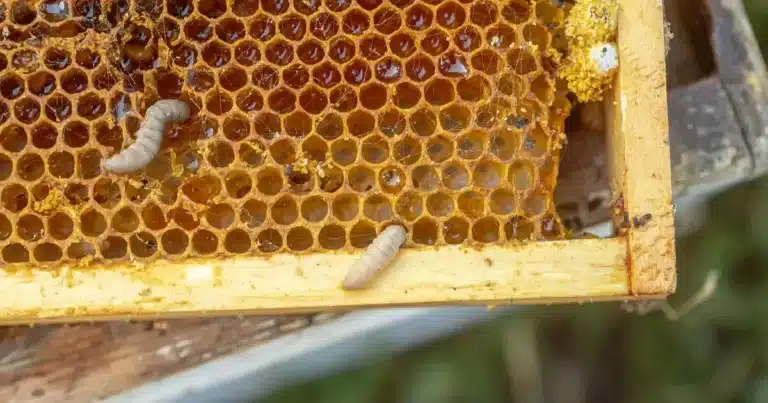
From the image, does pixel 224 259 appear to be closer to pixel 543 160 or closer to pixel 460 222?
pixel 460 222

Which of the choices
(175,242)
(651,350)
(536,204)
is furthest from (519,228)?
(651,350)

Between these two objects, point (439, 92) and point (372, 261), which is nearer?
point (372, 261)

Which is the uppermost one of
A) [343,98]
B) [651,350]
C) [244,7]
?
[244,7]

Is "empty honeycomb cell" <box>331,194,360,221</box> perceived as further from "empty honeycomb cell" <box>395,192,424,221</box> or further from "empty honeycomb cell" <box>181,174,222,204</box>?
"empty honeycomb cell" <box>181,174,222,204</box>

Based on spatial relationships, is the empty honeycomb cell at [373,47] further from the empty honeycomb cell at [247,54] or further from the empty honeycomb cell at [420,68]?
the empty honeycomb cell at [247,54]

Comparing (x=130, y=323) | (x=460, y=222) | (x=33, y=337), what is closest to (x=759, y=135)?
(x=460, y=222)

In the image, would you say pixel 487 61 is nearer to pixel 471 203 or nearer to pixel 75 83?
pixel 471 203
